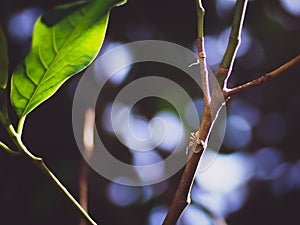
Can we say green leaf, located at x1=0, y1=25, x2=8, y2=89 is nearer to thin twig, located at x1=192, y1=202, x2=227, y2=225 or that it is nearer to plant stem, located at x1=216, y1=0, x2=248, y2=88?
plant stem, located at x1=216, y1=0, x2=248, y2=88

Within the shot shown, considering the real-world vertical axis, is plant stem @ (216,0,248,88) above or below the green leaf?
below

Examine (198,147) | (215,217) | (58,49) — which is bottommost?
(215,217)

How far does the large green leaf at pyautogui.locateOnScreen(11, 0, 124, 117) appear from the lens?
0.37 m

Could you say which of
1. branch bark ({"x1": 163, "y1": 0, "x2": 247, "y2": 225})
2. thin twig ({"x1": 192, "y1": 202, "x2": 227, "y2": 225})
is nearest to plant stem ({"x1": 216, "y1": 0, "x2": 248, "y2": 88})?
branch bark ({"x1": 163, "y1": 0, "x2": 247, "y2": 225})

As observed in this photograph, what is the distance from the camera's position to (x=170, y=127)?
953 mm

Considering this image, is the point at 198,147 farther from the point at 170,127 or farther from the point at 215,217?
the point at 170,127

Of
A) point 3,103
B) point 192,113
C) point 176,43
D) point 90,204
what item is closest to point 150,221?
point 90,204

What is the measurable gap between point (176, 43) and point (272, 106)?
0.85 ft

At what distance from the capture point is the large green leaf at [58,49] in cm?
37

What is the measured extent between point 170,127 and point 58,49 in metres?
0.57

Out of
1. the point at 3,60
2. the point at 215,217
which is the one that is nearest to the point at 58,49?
the point at 3,60

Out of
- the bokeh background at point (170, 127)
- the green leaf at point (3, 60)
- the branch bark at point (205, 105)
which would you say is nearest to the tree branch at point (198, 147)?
the branch bark at point (205, 105)

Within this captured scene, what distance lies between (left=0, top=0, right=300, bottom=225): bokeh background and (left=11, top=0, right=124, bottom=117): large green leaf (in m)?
0.52

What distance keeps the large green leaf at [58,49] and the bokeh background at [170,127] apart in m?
0.52
